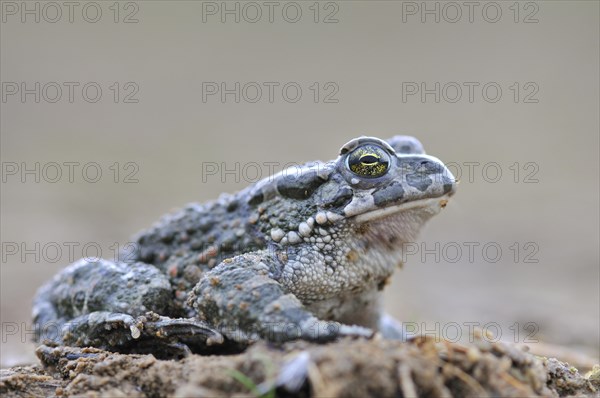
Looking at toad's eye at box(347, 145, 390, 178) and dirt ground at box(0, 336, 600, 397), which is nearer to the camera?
dirt ground at box(0, 336, 600, 397)

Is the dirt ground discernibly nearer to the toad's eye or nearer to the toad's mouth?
the toad's mouth

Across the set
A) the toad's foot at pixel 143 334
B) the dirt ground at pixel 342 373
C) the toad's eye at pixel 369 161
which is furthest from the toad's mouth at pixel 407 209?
the toad's foot at pixel 143 334

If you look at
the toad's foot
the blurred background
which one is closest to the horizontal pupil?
the toad's foot

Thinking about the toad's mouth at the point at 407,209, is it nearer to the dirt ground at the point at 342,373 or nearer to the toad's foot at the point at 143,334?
the dirt ground at the point at 342,373

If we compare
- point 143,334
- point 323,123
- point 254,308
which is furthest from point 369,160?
point 323,123

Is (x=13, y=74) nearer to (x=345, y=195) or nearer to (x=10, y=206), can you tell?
(x=10, y=206)

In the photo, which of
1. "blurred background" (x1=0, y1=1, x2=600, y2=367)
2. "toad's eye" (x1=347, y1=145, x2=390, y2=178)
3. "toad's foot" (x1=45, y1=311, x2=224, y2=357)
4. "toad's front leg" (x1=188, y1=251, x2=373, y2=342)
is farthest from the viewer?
"blurred background" (x1=0, y1=1, x2=600, y2=367)

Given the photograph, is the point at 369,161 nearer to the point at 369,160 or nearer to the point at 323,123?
the point at 369,160
